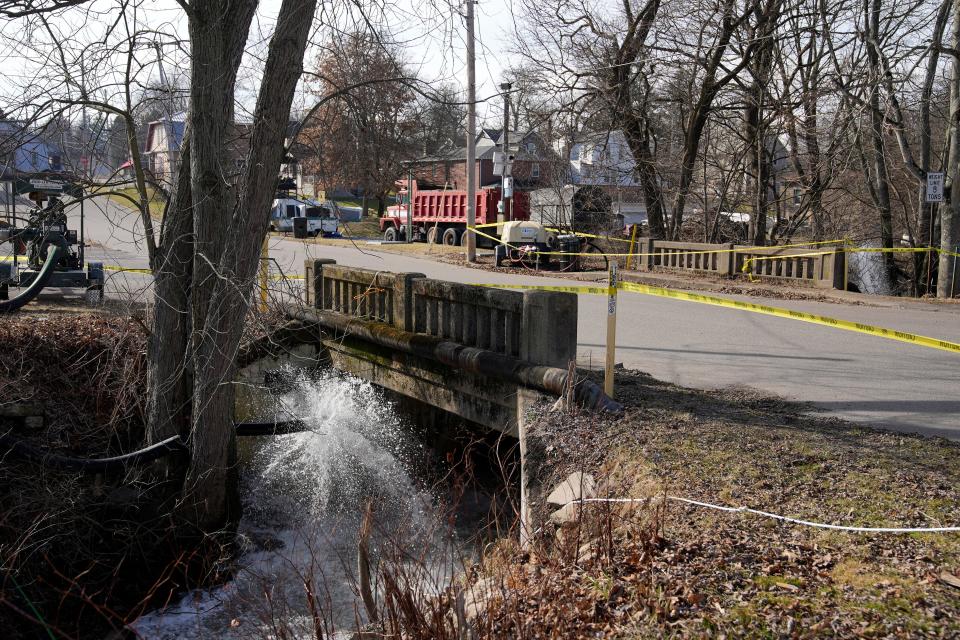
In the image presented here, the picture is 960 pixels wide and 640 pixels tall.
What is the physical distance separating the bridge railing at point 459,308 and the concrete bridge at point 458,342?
11 millimetres

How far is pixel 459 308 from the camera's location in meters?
9.55

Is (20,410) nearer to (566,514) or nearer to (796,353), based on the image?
(566,514)

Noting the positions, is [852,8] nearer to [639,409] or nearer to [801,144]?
[801,144]

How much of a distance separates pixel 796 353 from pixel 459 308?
4.56m

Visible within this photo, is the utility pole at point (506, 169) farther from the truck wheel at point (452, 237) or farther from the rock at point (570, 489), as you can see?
the rock at point (570, 489)

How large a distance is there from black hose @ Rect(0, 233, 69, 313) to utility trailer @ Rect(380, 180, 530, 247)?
19763mm

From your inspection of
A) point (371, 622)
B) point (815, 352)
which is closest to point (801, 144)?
point (815, 352)

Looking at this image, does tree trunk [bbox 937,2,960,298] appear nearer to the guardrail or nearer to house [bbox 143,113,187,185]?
the guardrail

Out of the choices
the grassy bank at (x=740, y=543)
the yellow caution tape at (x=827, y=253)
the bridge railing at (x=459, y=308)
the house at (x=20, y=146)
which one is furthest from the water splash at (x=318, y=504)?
the yellow caution tape at (x=827, y=253)

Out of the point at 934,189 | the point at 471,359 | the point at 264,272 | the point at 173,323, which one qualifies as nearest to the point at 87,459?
the point at 173,323

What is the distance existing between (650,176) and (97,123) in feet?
65.6

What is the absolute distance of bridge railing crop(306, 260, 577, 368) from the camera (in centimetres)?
817

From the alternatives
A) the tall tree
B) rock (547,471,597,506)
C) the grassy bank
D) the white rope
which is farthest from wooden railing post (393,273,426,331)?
the white rope

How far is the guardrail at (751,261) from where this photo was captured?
18.4 metres
